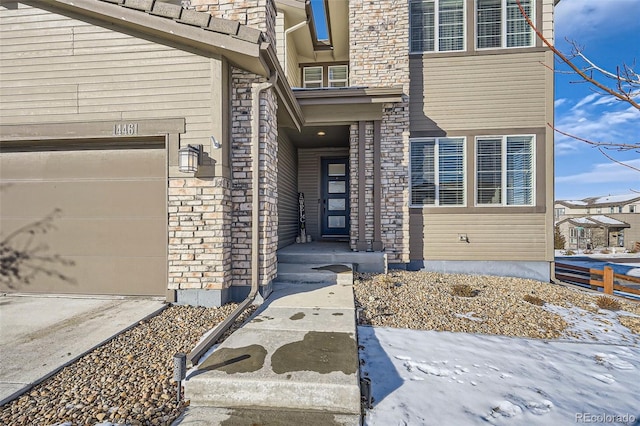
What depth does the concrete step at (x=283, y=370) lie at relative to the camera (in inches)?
76.0

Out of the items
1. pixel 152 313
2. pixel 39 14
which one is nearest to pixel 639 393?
pixel 152 313

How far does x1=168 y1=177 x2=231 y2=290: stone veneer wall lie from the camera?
3.61 meters

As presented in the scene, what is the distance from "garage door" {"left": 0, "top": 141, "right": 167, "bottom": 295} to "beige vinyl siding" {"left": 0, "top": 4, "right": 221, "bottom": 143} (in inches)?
19.6

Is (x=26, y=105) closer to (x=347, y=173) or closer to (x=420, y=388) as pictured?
(x=420, y=388)

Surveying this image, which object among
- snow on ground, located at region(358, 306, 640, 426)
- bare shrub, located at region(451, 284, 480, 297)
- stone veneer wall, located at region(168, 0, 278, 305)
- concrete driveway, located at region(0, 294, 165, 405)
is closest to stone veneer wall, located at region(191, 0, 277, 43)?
stone veneer wall, located at region(168, 0, 278, 305)

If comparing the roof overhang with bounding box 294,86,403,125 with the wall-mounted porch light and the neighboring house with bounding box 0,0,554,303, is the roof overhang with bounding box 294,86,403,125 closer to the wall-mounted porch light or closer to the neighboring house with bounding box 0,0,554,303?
the neighboring house with bounding box 0,0,554,303

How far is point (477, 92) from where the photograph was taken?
241 inches

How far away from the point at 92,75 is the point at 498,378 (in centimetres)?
568

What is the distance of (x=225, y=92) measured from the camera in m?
3.71

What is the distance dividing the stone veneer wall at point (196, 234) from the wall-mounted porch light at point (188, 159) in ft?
0.71

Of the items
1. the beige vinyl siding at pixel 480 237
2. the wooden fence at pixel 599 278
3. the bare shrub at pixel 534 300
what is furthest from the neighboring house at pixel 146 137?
the wooden fence at pixel 599 278

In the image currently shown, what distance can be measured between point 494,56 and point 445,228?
3873mm

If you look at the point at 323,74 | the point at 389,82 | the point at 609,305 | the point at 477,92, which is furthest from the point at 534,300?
the point at 323,74

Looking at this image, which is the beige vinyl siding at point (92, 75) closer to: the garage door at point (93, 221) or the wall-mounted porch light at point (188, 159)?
the wall-mounted porch light at point (188, 159)
